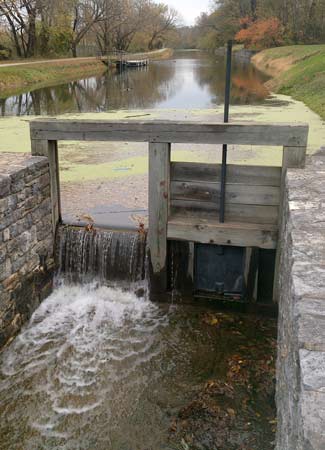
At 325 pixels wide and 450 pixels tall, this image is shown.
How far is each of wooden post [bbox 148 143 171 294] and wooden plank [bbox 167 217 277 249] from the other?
0.42 feet

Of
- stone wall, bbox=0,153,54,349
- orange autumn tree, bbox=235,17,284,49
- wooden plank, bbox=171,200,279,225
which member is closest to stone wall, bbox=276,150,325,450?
wooden plank, bbox=171,200,279,225

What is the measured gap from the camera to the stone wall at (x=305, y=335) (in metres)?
1.56

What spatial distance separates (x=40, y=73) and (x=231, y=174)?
26503 mm

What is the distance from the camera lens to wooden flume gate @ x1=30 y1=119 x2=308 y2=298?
16.4 ft

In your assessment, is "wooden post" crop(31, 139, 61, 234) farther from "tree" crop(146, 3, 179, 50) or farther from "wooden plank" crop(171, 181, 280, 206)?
"tree" crop(146, 3, 179, 50)

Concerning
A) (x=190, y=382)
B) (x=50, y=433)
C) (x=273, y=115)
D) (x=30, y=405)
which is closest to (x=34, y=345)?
(x=30, y=405)

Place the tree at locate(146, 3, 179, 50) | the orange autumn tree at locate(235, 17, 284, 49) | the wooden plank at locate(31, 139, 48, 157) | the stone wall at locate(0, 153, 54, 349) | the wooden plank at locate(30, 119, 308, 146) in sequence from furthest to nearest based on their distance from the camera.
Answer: the tree at locate(146, 3, 179, 50) → the orange autumn tree at locate(235, 17, 284, 49) → the wooden plank at locate(31, 139, 48, 157) → the wooden plank at locate(30, 119, 308, 146) → the stone wall at locate(0, 153, 54, 349)

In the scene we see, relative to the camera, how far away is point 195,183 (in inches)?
214

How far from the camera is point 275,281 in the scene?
5.20m

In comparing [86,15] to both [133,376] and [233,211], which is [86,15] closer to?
[233,211]

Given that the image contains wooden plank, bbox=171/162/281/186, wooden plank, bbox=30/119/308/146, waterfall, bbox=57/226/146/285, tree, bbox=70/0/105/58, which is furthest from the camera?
tree, bbox=70/0/105/58

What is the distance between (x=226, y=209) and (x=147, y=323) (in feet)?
5.13

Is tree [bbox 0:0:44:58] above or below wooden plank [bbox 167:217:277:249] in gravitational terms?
above

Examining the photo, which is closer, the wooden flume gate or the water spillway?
the water spillway
